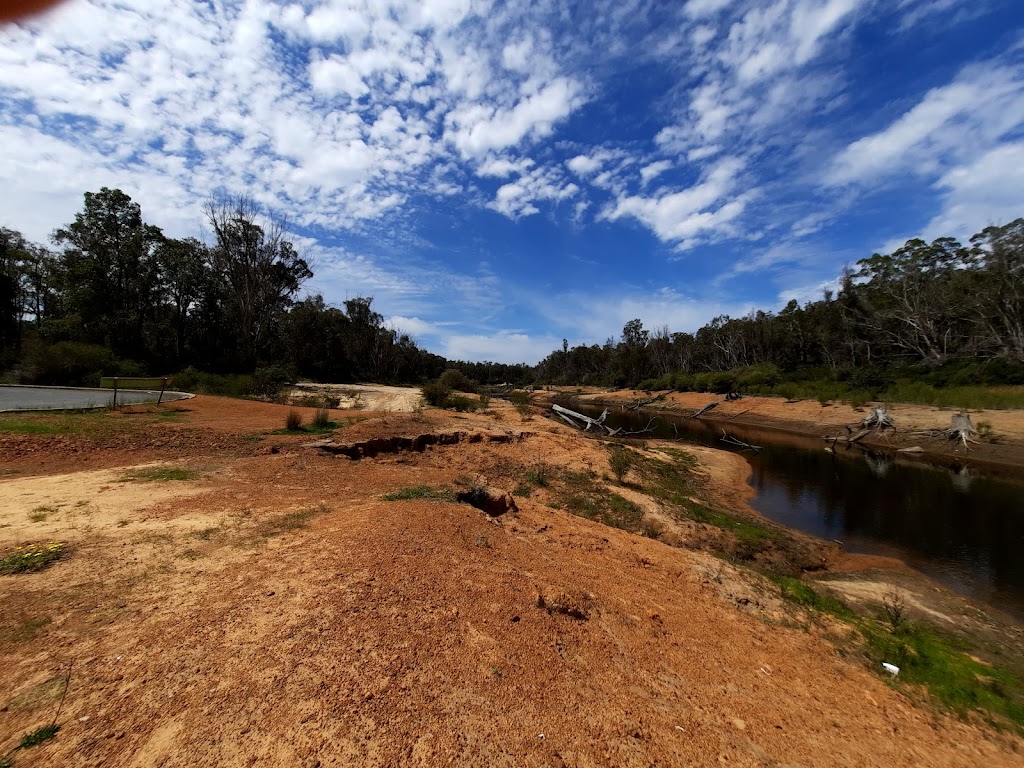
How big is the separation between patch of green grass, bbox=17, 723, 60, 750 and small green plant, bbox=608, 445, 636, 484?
11.8 m

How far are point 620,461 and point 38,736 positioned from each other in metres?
13.7

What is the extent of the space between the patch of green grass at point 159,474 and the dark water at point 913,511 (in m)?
15.0

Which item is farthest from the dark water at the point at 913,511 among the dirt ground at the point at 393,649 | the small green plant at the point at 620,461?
the dirt ground at the point at 393,649

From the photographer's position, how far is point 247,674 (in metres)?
2.86

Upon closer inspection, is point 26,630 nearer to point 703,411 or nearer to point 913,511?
point 913,511

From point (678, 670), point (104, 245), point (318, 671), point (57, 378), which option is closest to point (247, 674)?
point (318, 671)

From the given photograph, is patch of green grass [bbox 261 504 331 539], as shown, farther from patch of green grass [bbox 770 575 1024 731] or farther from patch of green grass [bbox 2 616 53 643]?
patch of green grass [bbox 770 575 1024 731]

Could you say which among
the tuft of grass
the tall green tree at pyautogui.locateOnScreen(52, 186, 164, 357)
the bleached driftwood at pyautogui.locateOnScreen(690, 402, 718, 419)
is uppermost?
the tall green tree at pyautogui.locateOnScreen(52, 186, 164, 357)

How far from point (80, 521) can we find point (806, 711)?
27.7ft

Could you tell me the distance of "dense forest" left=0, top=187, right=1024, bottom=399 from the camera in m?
28.5

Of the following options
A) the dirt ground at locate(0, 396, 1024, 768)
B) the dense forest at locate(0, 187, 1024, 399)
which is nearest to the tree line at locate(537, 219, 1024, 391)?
the dense forest at locate(0, 187, 1024, 399)

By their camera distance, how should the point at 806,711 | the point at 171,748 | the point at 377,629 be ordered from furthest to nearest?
the point at 806,711 < the point at 377,629 < the point at 171,748

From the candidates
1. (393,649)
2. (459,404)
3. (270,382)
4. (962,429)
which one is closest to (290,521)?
(393,649)

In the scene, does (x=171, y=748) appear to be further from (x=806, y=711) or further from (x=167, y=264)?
(x=167, y=264)
